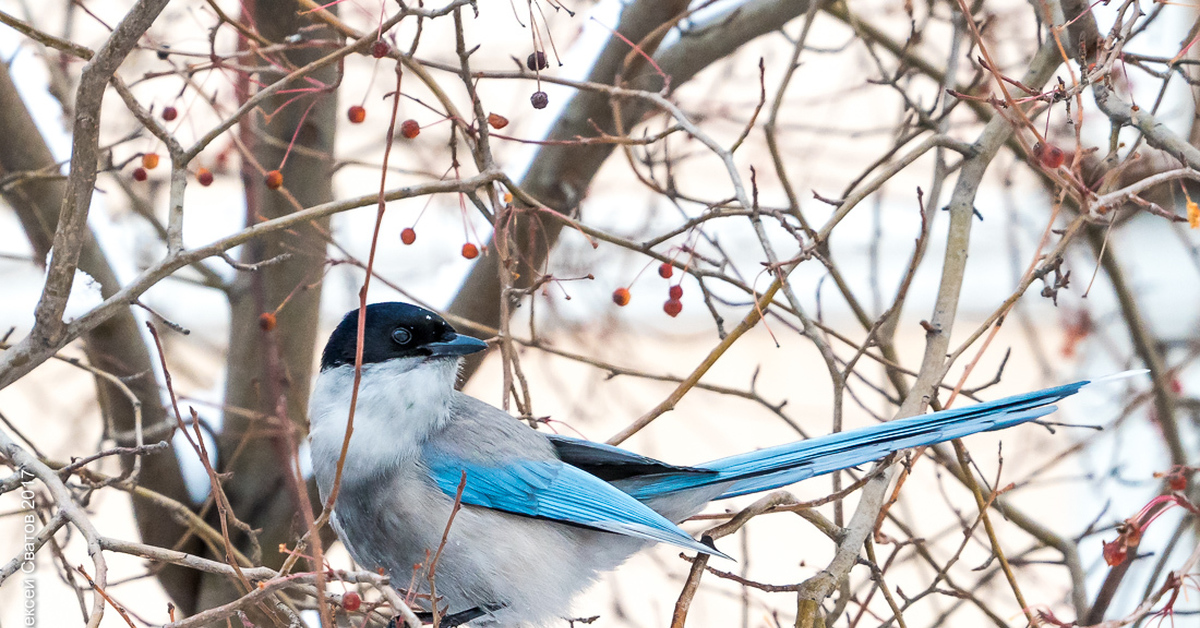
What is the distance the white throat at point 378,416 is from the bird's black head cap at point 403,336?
0.09 ft

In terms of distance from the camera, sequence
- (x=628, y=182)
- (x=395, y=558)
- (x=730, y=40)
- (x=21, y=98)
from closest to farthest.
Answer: (x=395, y=558)
(x=21, y=98)
(x=730, y=40)
(x=628, y=182)

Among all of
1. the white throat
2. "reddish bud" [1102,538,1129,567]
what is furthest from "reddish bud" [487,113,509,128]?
"reddish bud" [1102,538,1129,567]

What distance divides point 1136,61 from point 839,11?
1.54 meters

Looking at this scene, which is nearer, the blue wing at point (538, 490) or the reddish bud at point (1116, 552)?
the reddish bud at point (1116, 552)

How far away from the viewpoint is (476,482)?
120 inches

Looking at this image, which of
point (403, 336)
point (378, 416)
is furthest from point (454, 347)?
point (378, 416)

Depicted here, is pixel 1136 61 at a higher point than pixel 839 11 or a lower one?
lower

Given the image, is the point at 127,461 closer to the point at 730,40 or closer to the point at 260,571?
the point at 260,571

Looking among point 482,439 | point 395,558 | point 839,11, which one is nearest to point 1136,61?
point 839,11

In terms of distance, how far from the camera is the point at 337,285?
309 inches

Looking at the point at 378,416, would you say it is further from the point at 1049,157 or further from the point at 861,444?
the point at 1049,157

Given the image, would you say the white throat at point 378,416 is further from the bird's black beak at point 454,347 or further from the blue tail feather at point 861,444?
the blue tail feather at point 861,444

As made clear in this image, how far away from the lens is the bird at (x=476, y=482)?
2.94 m

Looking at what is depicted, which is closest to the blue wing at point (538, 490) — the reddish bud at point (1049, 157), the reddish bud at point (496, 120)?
the reddish bud at point (496, 120)
